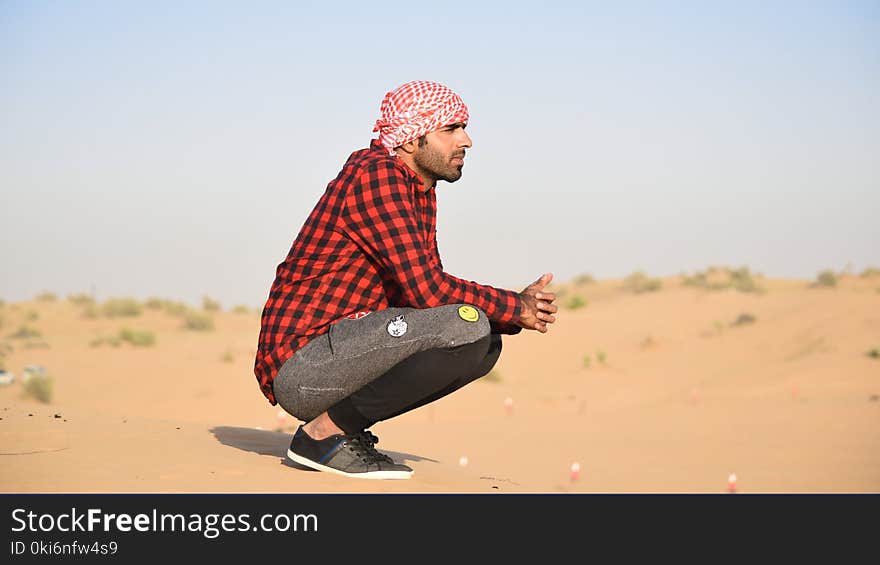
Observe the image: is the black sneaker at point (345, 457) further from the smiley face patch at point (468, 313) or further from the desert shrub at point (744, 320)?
the desert shrub at point (744, 320)

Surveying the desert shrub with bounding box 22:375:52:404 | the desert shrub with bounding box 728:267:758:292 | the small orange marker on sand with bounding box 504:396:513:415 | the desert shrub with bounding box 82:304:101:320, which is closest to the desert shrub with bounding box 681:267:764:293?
the desert shrub with bounding box 728:267:758:292

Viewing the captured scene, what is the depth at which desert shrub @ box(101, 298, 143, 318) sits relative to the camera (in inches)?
1073

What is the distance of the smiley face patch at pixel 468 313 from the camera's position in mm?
4883

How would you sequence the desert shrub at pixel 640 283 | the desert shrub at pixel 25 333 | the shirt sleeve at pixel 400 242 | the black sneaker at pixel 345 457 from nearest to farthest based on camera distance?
the shirt sleeve at pixel 400 242 < the black sneaker at pixel 345 457 < the desert shrub at pixel 25 333 < the desert shrub at pixel 640 283

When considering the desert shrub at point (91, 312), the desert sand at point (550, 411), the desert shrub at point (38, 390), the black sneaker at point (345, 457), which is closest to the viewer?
the black sneaker at point (345, 457)

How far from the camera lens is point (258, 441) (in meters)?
6.44

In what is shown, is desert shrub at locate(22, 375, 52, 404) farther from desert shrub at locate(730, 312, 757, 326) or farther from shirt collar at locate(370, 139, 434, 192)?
desert shrub at locate(730, 312, 757, 326)

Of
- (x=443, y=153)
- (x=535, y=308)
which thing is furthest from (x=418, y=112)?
(x=535, y=308)

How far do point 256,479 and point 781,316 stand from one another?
1838 centimetres

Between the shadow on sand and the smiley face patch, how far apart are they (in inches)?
51.7

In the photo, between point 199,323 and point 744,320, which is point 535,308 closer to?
point 744,320

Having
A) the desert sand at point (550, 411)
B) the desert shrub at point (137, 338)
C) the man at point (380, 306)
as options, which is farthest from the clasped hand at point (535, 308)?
the desert shrub at point (137, 338)
